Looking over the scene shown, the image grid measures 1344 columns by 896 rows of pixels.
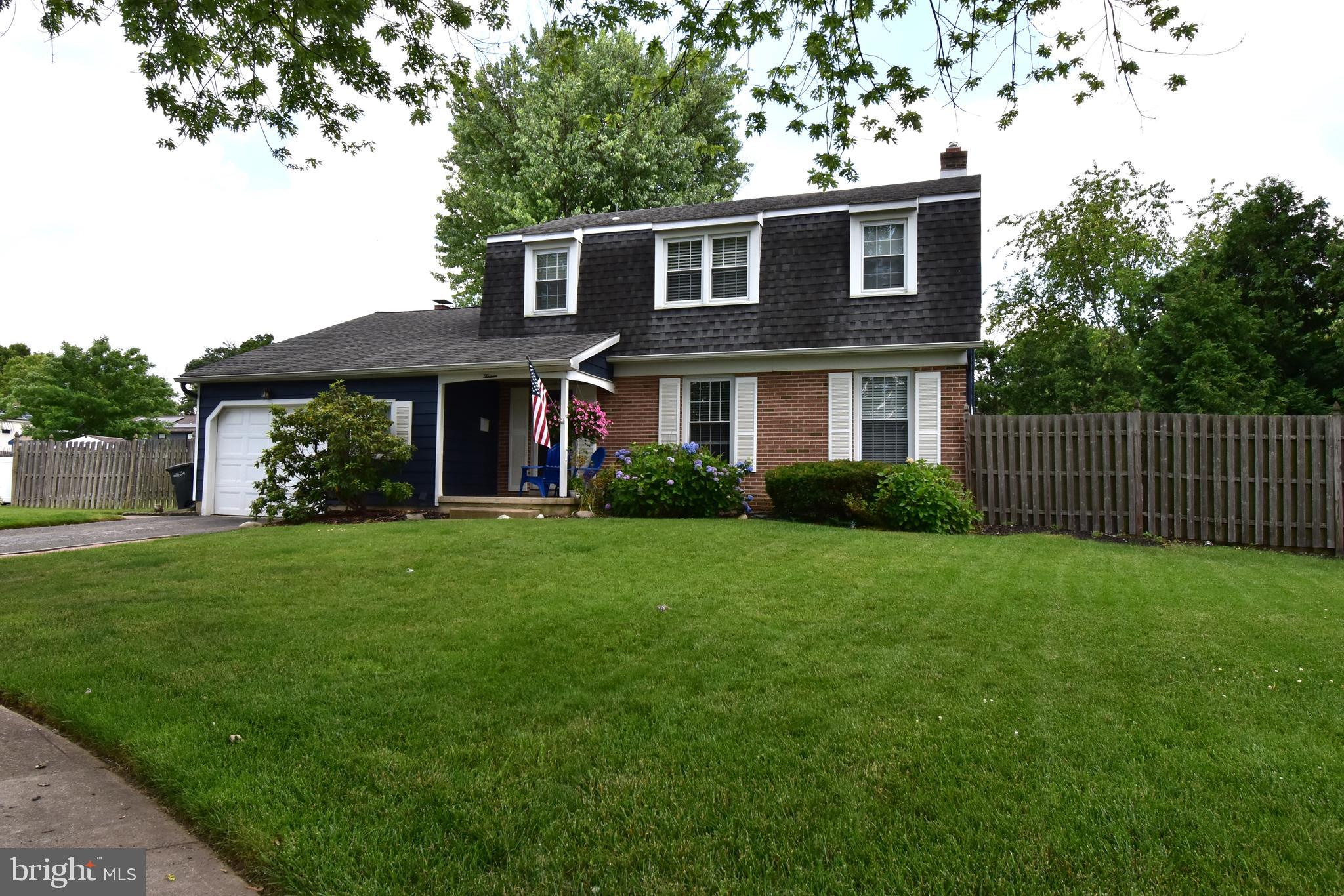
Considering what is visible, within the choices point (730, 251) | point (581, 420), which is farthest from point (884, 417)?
point (581, 420)

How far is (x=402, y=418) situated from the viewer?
552 inches

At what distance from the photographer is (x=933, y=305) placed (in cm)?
1306

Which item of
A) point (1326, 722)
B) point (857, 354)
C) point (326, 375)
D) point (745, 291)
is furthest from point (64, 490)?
point (1326, 722)

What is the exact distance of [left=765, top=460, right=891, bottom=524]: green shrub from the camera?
1134 centimetres

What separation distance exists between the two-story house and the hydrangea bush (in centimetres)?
172

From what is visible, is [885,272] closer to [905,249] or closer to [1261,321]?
[905,249]

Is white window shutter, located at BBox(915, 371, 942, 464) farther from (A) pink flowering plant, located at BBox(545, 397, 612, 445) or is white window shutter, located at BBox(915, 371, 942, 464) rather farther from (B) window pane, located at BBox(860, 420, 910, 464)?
(A) pink flowering plant, located at BBox(545, 397, 612, 445)

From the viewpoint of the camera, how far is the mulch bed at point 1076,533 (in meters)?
10.7

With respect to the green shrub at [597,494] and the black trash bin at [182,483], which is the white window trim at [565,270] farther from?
the black trash bin at [182,483]

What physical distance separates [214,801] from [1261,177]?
20556 mm

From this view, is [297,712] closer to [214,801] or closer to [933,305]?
[214,801]

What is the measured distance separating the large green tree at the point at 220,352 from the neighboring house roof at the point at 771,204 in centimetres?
3315

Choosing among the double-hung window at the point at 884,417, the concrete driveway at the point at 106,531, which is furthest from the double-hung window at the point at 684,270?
the concrete driveway at the point at 106,531

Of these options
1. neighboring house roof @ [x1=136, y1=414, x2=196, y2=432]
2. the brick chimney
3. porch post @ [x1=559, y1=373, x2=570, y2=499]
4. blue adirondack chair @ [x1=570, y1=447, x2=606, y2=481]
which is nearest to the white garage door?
blue adirondack chair @ [x1=570, y1=447, x2=606, y2=481]
